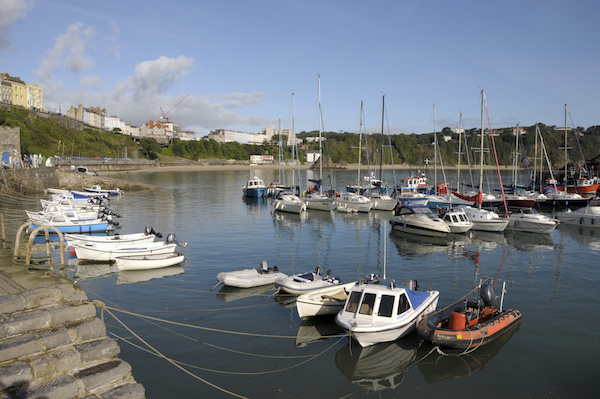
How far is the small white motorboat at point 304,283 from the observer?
20.5 meters

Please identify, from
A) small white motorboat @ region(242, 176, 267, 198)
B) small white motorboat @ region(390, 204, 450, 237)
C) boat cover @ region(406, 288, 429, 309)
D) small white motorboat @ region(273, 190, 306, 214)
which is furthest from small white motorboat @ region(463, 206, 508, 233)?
small white motorboat @ region(242, 176, 267, 198)

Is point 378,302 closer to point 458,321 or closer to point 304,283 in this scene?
point 458,321

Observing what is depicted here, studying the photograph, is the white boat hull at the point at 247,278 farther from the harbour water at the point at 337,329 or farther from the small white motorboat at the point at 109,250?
the small white motorboat at the point at 109,250

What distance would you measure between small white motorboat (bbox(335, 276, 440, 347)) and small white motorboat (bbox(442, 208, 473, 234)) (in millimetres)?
25220

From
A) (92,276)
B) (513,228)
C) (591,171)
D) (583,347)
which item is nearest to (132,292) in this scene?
(92,276)

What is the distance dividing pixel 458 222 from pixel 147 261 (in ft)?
95.3

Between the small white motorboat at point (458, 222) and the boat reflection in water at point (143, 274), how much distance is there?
26.5 metres

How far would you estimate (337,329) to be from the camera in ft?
59.3

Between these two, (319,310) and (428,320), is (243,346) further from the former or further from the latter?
(428,320)

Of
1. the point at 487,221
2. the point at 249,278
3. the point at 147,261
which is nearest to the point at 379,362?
the point at 249,278

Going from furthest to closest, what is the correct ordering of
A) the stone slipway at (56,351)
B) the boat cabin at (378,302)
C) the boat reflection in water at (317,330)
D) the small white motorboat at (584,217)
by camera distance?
the small white motorboat at (584,217), the boat reflection in water at (317,330), the boat cabin at (378,302), the stone slipway at (56,351)

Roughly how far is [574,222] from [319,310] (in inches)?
1624

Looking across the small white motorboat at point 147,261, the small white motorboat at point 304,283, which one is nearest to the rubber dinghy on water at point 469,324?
the small white motorboat at point 304,283

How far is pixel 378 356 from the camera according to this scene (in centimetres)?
1569
